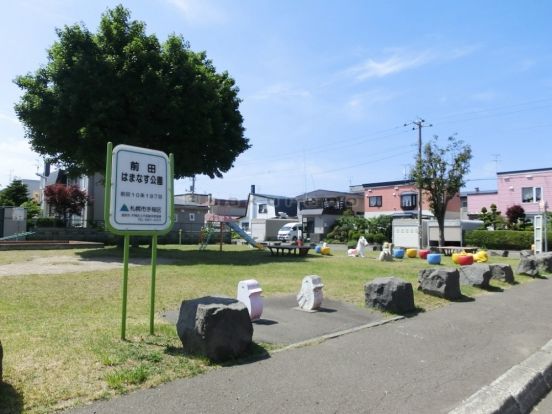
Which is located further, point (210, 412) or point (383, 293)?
point (383, 293)

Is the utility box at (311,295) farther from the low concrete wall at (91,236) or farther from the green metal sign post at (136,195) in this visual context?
the low concrete wall at (91,236)

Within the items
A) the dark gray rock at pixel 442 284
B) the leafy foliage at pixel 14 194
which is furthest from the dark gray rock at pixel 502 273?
the leafy foliage at pixel 14 194

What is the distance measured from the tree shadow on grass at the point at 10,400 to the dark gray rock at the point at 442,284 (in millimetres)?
8549

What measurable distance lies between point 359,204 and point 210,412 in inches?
2124

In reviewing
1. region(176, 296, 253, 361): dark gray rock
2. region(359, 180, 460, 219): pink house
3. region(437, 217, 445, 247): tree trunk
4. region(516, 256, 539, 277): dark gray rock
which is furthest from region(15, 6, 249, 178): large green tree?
region(359, 180, 460, 219): pink house

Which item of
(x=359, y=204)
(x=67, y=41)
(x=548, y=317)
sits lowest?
(x=548, y=317)

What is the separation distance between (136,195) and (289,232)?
36425 mm

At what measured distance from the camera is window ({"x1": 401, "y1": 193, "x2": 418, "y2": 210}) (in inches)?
1941

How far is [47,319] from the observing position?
6848 millimetres

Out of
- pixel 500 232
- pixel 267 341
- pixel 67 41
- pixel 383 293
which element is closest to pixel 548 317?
pixel 383 293

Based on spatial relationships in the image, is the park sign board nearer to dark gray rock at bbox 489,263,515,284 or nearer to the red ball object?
dark gray rock at bbox 489,263,515,284

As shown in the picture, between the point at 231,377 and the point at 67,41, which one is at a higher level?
the point at 67,41

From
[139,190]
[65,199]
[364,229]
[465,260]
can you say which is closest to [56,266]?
[139,190]

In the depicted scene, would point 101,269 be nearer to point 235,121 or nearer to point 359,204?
point 235,121
